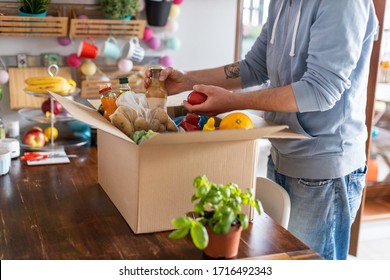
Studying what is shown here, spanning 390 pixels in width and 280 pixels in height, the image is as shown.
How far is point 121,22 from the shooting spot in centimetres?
239

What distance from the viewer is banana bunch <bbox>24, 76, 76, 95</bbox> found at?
2.13 metres

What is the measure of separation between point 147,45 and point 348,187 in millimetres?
1356

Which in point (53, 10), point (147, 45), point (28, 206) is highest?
point (53, 10)

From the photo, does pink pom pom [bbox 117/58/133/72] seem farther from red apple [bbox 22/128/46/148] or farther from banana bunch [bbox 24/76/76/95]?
red apple [bbox 22/128/46/148]

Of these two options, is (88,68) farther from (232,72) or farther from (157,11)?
(232,72)

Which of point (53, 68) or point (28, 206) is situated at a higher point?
point (53, 68)

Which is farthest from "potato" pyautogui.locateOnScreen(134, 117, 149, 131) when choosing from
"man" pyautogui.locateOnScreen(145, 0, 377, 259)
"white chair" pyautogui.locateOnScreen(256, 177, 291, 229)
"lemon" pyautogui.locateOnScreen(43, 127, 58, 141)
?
"lemon" pyautogui.locateOnScreen(43, 127, 58, 141)

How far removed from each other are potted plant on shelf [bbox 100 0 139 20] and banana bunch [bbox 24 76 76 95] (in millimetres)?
416

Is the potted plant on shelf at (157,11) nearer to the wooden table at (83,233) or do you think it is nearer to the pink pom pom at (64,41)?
the pink pom pom at (64,41)

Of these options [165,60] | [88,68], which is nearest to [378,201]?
[165,60]

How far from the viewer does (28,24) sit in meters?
2.25
